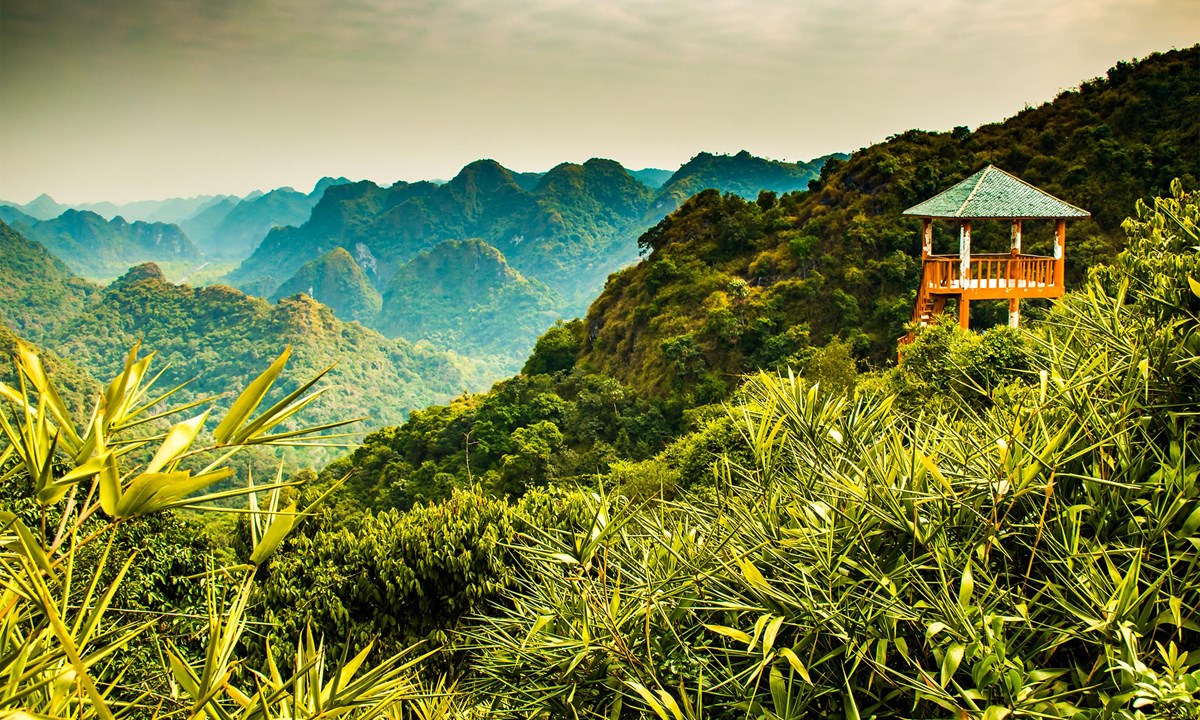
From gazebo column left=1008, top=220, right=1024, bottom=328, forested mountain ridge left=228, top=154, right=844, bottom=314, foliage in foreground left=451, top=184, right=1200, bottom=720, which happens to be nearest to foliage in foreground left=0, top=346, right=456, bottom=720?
foliage in foreground left=451, top=184, right=1200, bottom=720

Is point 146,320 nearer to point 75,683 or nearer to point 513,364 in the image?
point 513,364

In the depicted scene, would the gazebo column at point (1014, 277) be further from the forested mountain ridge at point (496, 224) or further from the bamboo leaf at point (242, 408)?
the forested mountain ridge at point (496, 224)

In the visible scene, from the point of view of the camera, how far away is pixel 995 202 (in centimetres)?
1266

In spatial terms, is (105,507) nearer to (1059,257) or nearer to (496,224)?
(1059,257)

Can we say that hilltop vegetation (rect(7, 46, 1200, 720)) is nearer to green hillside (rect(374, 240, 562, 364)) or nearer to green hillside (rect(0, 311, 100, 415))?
green hillside (rect(0, 311, 100, 415))

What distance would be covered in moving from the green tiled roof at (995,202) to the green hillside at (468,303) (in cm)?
10056

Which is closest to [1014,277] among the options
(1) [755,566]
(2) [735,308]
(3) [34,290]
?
(2) [735,308]

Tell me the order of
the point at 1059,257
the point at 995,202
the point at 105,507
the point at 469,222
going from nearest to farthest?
the point at 105,507
the point at 1059,257
the point at 995,202
the point at 469,222

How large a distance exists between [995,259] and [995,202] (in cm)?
109

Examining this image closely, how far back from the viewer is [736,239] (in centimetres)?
2519

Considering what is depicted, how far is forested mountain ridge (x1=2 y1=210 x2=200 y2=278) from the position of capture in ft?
521

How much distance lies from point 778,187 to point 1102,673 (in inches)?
4281

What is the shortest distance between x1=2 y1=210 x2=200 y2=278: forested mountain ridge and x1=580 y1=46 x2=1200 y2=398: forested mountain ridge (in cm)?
16131

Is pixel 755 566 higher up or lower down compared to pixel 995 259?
lower down
